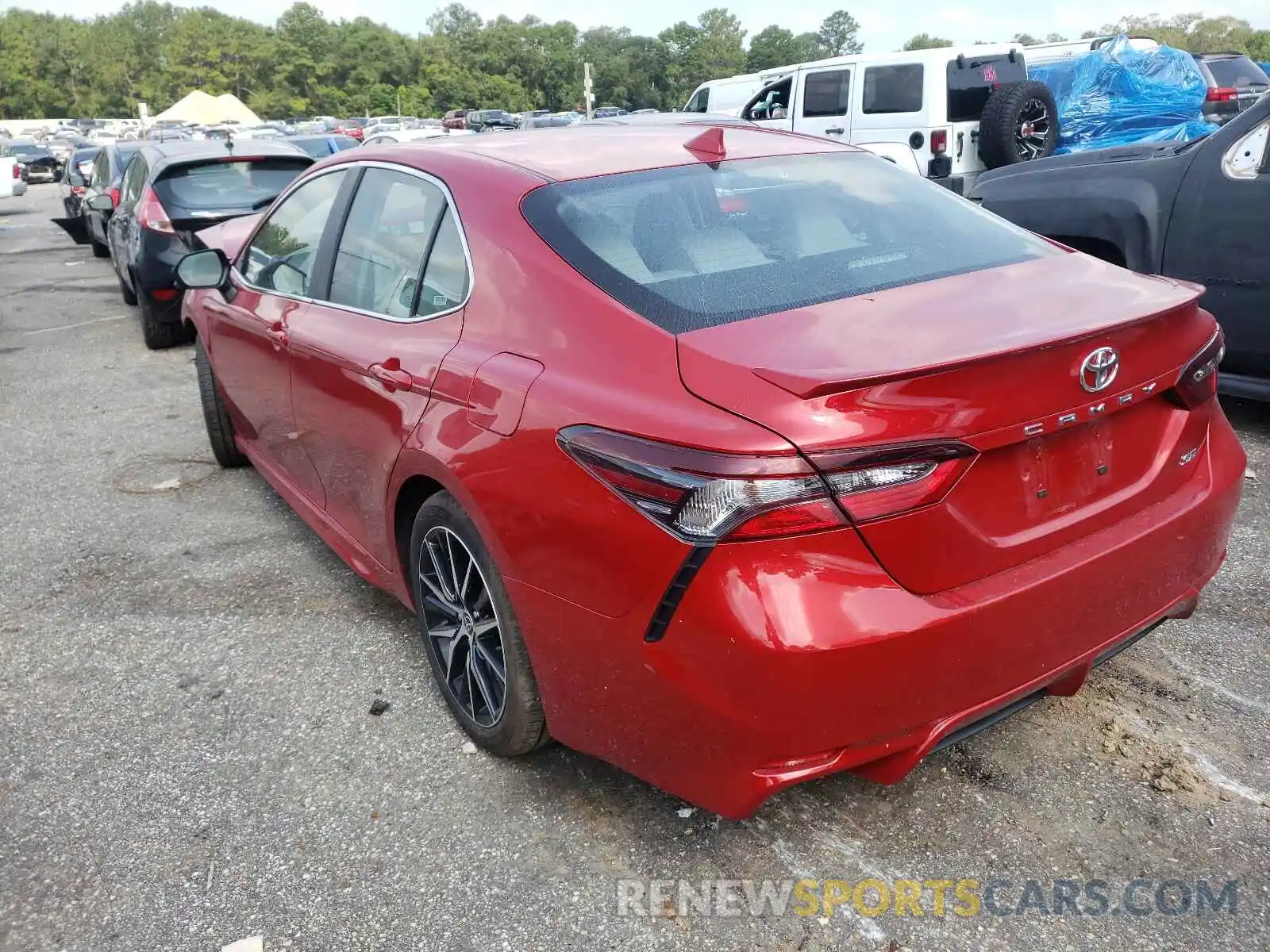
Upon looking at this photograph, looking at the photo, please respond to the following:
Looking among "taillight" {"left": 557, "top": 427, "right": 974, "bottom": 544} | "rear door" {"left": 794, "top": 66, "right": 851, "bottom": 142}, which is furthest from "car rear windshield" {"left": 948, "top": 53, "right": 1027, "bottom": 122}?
"taillight" {"left": 557, "top": 427, "right": 974, "bottom": 544}

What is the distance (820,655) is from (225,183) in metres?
8.18

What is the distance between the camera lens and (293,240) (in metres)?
3.92

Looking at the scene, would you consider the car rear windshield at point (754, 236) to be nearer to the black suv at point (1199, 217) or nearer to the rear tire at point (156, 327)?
the black suv at point (1199, 217)

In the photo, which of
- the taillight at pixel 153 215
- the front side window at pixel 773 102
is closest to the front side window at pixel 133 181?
the taillight at pixel 153 215

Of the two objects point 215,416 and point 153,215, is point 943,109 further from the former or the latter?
point 215,416

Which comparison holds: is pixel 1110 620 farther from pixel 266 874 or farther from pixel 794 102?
pixel 794 102

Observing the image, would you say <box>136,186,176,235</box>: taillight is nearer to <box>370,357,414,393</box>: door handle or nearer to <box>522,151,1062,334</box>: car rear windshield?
<box>370,357,414,393</box>: door handle

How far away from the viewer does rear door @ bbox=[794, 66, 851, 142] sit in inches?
521

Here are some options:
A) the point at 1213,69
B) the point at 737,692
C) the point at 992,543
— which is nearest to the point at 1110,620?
the point at 992,543

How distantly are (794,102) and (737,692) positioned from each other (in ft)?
43.7

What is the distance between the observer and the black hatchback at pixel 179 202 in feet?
27.1

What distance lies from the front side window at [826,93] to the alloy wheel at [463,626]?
11847 millimetres

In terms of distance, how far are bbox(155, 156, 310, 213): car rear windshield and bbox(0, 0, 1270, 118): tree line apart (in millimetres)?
101806

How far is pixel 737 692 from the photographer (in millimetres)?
1961
